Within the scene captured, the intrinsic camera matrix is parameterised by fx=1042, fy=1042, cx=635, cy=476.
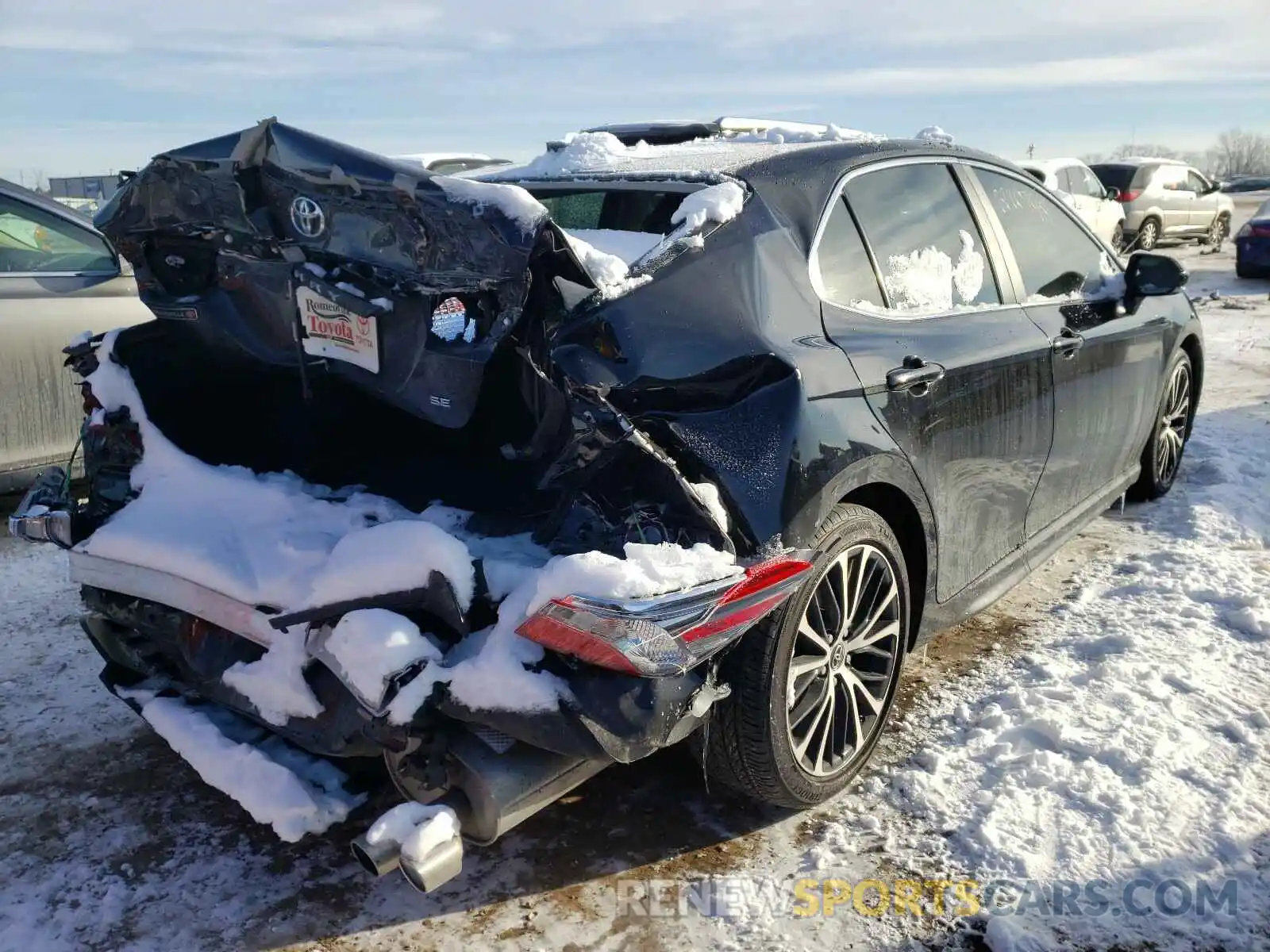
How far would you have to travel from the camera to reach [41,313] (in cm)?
520

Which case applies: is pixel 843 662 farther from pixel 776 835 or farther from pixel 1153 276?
pixel 1153 276

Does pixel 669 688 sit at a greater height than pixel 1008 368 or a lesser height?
lesser

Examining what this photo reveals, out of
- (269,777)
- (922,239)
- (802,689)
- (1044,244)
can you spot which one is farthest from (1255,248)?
(269,777)

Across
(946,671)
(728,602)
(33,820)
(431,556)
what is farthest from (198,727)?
(946,671)

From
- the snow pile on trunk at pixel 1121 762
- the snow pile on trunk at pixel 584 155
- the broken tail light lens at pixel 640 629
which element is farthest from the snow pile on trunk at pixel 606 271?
the snow pile on trunk at pixel 1121 762

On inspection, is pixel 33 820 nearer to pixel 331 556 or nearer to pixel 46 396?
pixel 331 556

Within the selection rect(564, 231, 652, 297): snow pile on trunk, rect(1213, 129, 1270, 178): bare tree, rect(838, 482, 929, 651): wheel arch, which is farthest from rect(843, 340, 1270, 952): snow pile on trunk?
rect(1213, 129, 1270, 178): bare tree

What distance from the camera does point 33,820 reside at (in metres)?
2.89

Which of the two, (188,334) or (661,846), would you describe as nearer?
(661,846)

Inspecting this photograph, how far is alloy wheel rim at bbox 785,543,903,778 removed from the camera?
2.73 metres

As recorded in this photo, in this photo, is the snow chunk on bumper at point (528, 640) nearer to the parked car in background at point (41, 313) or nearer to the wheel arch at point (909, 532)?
the wheel arch at point (909, 532)

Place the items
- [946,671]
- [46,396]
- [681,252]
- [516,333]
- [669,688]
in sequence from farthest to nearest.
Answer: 1. [46,396]
2. [946,671]
3. [681,252]
4. [516,333]
5. [669,688]

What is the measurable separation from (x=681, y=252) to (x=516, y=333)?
19.0 inches

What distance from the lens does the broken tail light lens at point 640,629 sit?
83.6 inches
